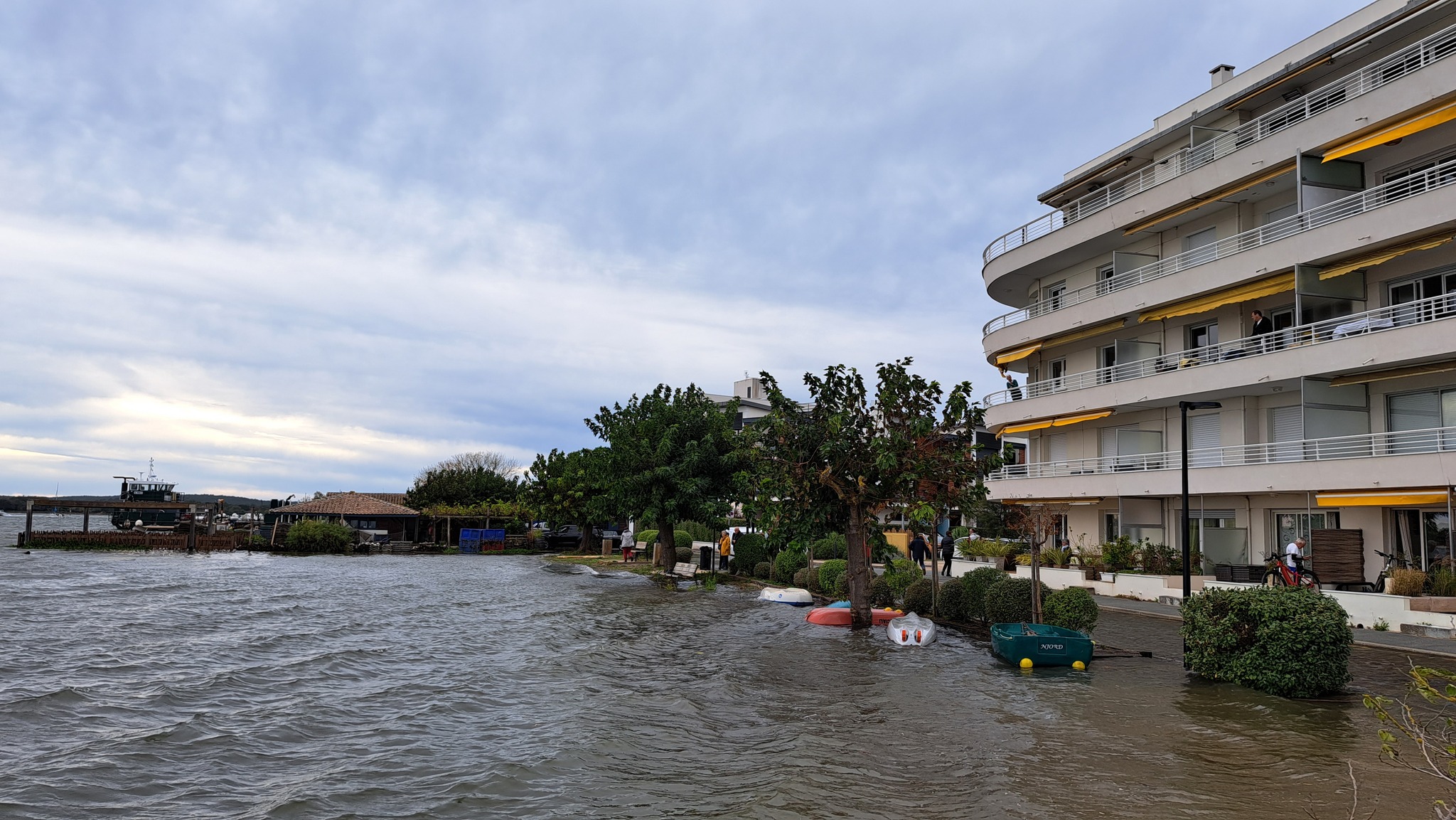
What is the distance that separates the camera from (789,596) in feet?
97.8

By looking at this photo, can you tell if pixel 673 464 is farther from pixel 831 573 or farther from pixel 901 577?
pixel 901 577

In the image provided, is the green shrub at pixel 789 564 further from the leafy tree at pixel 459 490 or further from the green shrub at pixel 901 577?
the leafy tree at pixel 459 490

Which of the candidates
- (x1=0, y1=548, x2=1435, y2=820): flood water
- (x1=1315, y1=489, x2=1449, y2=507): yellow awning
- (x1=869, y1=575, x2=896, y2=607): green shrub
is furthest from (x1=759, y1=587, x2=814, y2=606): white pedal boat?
(x1=1315, y1=489, x2=1449, y2=507): yellow awning

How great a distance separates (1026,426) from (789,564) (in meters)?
12.2

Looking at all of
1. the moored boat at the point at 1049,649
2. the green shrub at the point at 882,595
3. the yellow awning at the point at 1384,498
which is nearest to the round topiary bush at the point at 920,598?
the green shrub at the point at 882,595

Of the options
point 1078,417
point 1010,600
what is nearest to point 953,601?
point 1010,600

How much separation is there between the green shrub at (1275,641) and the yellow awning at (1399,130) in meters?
16.1

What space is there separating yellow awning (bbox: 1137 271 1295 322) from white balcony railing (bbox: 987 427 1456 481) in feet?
15.2

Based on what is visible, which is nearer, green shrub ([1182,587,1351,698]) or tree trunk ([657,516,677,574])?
green shrub ([1182,587,1351,698])

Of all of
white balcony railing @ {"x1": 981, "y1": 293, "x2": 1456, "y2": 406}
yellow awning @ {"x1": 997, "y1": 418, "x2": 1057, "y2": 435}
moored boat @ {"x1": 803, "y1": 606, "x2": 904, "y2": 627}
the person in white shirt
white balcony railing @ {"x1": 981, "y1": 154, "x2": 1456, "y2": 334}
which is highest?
white balcony railing @ {"x1": 981, "y1": 154, "x2": 1456, "y2": 334}

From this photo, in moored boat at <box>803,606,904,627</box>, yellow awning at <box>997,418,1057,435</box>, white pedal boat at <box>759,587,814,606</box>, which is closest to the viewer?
moored boat at <box>803,606,904,627</box>

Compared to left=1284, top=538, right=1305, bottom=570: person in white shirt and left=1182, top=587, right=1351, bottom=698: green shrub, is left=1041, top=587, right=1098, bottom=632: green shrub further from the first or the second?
left=1284, top=538, right=1305, bottom=570: person in white shirt

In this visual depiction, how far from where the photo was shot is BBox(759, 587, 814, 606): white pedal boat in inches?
1155

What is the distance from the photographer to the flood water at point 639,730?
9977 millimetres
